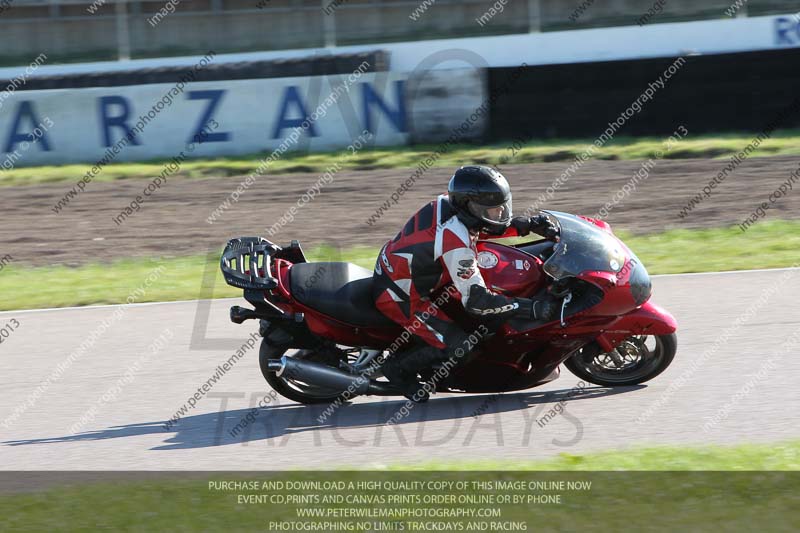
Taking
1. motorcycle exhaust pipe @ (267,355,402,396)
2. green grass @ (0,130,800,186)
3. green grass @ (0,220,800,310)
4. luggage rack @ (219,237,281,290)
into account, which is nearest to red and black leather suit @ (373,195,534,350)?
motorcycle exhaust pipe @ (267,355,402,396)

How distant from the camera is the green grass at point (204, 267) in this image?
11258mm

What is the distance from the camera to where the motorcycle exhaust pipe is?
6.82 metres

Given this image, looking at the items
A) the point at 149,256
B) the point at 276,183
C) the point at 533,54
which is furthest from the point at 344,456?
the point at 533,54

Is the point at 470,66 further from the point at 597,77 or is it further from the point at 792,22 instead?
the point at 792,22

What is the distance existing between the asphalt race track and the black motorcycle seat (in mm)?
653

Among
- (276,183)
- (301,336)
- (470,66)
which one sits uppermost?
(301,336)

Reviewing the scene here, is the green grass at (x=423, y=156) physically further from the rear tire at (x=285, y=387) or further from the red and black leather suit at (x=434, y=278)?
the red and black leather suit at (x=434, y=278)

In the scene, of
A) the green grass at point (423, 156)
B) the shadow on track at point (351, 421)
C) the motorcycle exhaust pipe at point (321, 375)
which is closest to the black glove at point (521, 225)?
the shadow on track at point (351, 421)

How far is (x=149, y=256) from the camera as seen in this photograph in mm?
13273

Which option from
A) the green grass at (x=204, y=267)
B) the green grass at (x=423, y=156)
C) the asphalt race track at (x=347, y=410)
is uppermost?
the asphalt race track at (x=347, y=410)

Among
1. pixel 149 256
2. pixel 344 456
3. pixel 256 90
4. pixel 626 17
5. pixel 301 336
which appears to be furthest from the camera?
pixel 626 17
